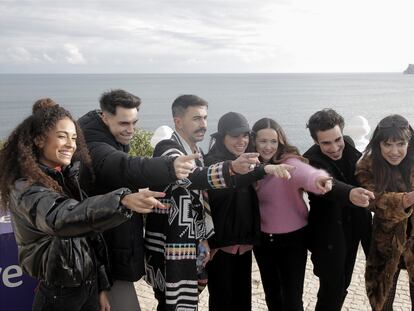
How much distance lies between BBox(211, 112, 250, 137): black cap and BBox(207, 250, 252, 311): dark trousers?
1.11 meters

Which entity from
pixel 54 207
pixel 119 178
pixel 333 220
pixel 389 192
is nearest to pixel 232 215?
pixel 333 220

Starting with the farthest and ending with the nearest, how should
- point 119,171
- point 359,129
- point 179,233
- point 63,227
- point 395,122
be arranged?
point 359,129 → point 395,122 → point 179,233 → point 119,171 → point 63,227

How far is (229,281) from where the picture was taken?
3943mm

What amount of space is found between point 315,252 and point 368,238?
551 millimetres

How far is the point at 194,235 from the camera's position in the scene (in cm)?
339

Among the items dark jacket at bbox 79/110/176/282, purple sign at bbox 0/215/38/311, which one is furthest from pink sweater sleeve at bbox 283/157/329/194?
purple sign at bbox 0/215/38/311

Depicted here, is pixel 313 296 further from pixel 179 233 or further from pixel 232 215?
pixel 179 233

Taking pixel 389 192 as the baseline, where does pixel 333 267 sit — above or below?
below

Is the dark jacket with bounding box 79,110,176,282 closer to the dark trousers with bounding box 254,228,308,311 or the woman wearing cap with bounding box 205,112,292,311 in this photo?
the woman wearing cap with bounding box 205,112,292,311

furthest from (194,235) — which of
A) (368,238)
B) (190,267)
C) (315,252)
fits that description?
(368,238)

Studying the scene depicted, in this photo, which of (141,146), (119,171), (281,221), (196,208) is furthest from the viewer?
(141,146)

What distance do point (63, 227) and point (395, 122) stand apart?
2.98 m

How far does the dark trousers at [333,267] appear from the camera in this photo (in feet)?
12.7

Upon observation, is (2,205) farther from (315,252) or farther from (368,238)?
(368,238)
